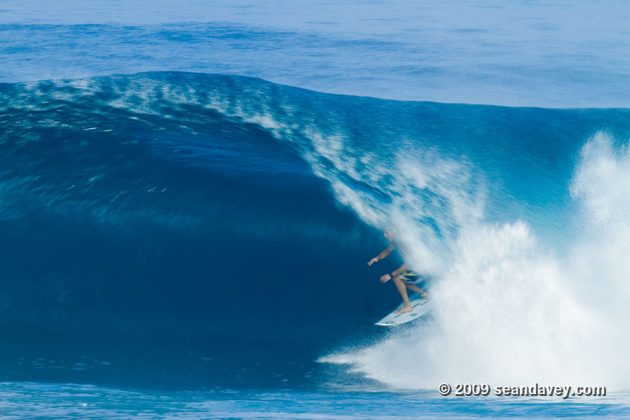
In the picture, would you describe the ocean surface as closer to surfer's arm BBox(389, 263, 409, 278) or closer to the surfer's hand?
surfer's arm BBox(389, 263, 409, 278)

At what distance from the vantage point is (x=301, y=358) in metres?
7.21

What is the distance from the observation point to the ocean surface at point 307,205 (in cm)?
704

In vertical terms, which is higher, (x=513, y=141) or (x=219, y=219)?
(x=513, y=141)

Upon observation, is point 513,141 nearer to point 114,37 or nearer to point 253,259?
point 253,259

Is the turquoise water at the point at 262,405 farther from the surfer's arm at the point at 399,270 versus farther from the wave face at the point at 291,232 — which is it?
the surfer's arm at the point at 399,270

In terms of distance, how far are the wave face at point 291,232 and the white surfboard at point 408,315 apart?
14 centimetres

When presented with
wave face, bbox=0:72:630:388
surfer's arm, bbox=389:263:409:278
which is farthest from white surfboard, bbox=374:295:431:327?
surfer's arm, bbox=389:263:409:278

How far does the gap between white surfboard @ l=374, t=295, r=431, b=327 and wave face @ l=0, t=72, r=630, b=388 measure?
0.14 meters

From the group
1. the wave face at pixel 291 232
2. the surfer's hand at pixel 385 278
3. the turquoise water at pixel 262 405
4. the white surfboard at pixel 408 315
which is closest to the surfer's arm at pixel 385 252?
the wave face at pixel 291 232

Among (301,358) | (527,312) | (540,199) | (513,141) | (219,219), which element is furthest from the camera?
(513,141)

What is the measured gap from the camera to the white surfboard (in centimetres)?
756

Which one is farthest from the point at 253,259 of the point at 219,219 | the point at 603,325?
the point at 603,325

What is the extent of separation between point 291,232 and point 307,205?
1.23 ft

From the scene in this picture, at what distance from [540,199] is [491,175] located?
652 mm
